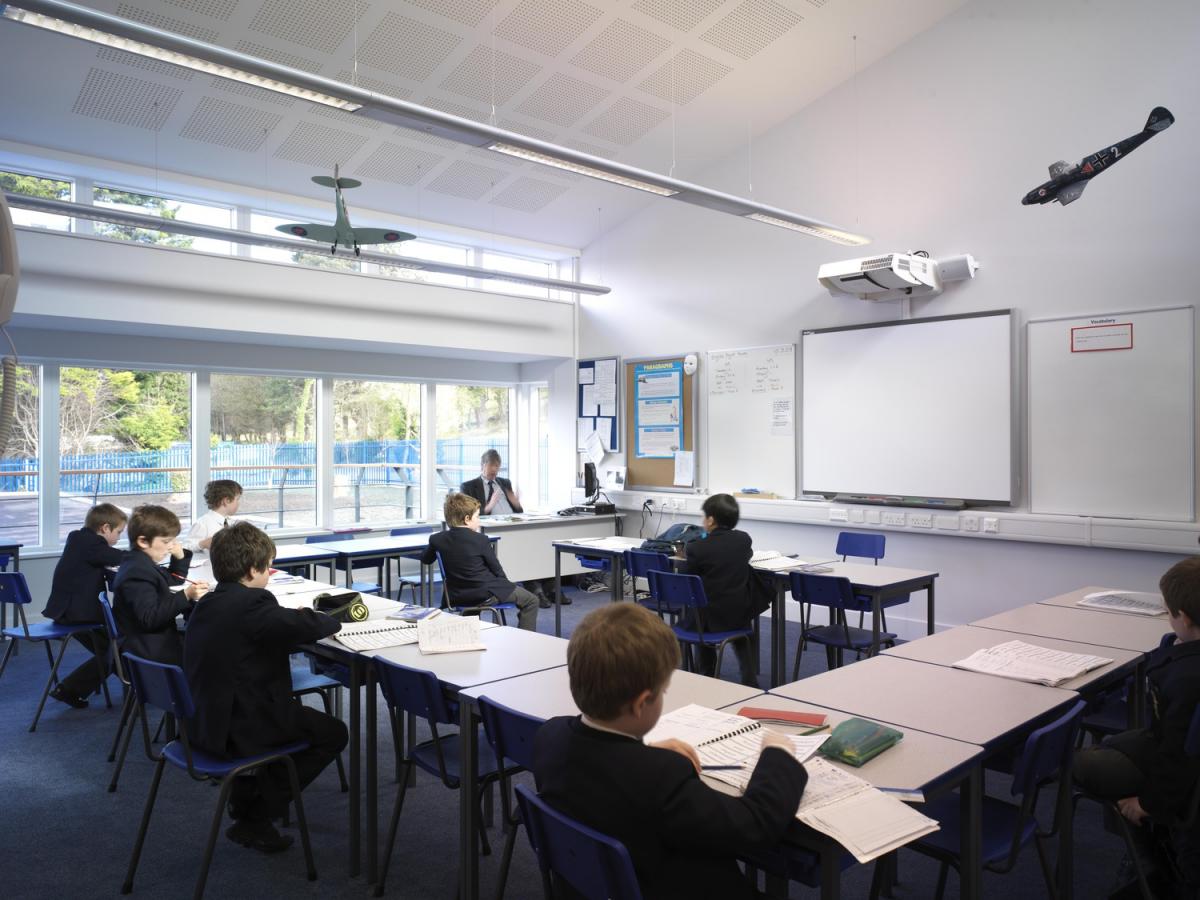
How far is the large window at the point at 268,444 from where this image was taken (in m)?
7.23

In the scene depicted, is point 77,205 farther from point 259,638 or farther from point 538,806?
point 538,806

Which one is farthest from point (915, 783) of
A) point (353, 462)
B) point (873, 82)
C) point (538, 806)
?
point (353, 462)

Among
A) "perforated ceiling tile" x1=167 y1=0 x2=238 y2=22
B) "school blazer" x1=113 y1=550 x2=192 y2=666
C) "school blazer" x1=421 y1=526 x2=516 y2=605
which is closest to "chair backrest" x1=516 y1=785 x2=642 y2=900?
"school blazer" x1=113 y1=550 x2=192 y2=666

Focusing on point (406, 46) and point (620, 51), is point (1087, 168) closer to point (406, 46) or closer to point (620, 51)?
point (620, 51)

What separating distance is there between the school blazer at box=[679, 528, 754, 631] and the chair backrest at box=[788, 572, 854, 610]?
10.9 inches

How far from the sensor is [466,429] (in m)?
Answer: 8.97

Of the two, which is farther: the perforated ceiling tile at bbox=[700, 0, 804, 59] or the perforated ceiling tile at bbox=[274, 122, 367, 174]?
the perforated ceiling tile at bbox=[274, 122, 367, 174]

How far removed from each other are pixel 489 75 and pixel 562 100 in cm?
65

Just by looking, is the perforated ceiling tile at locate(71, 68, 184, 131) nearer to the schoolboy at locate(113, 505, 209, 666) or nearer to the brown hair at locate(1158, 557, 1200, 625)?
the schoolboy at locate(113, 505, 209, 666)

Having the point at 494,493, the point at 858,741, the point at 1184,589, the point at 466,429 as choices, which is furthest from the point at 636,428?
the point at 858,741

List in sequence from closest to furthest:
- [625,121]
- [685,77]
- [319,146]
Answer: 1. [685,77]
2. [319,146]
3. [625,121]

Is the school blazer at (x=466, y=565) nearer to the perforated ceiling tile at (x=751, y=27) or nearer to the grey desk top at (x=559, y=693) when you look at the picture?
the grey desk top at (x=559, y=693)

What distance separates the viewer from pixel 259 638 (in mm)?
2576

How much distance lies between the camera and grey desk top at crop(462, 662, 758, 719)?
2.18m
